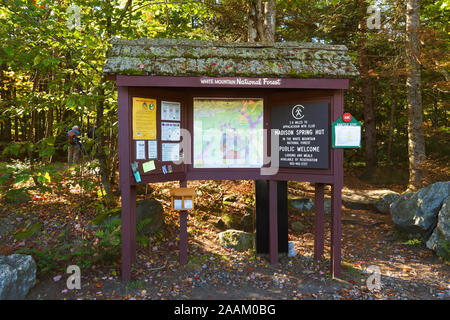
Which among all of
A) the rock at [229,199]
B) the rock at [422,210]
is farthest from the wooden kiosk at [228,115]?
the rock at [229,199]

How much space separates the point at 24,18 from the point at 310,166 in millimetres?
6049

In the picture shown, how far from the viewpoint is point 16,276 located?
400cm

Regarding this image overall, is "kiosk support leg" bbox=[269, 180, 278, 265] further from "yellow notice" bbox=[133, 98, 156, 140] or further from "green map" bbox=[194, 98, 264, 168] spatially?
"yellow notice" bbox=[133, 98, 156, 140]

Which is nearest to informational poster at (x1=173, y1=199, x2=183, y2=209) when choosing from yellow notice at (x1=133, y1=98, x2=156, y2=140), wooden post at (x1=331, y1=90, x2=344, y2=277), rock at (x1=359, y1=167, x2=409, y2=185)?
yellow notice at (x1=133, y1=98, x2=156, y2=140)

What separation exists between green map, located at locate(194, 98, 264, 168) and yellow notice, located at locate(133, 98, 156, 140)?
0.79 m

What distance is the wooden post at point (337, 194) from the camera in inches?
187

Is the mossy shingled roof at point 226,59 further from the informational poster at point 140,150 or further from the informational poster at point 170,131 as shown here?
the informational poster at point 140,150

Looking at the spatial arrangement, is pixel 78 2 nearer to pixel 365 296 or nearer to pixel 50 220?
pixel 50 220

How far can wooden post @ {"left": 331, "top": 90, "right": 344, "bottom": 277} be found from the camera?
4754 mm

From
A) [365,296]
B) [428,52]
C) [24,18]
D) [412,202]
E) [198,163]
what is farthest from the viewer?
[428,52]

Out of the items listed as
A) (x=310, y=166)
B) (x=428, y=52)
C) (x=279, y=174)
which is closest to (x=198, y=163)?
(x=279, y=174)

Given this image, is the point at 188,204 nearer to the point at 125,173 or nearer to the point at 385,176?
the point at 125,173

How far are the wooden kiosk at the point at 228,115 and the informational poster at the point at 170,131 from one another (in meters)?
0.02

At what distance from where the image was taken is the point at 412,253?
602 centimetres
